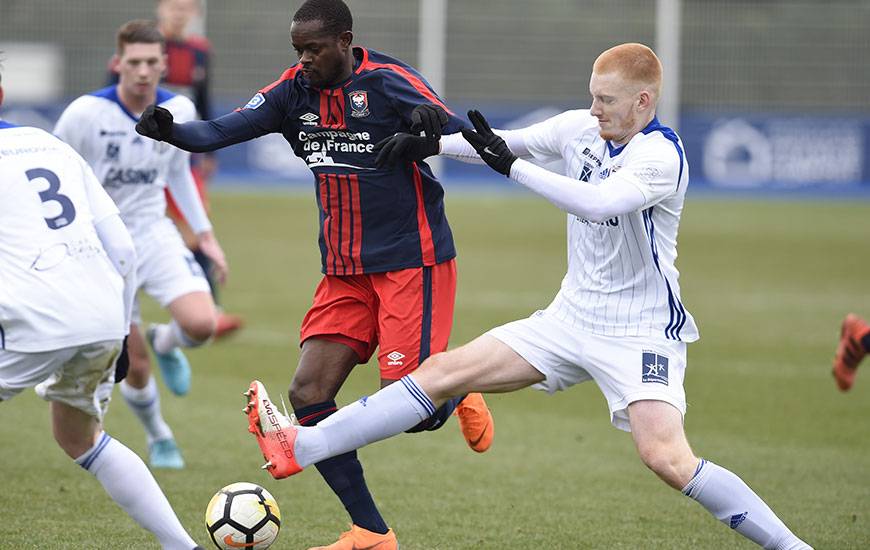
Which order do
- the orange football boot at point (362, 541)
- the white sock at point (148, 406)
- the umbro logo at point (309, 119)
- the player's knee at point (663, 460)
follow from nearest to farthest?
the player's knee at point (663, 460) → the orange football boot at point (362, 541) → the umbro logo at point (309, 119) → the white sock at point (148, 406)

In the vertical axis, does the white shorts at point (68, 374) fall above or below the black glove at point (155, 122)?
below

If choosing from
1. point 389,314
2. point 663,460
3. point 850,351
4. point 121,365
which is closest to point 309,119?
point 389,314

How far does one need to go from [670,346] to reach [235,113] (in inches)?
80.4

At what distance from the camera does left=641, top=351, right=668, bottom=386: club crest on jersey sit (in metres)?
4.91

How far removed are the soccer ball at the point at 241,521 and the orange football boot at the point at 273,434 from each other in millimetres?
245

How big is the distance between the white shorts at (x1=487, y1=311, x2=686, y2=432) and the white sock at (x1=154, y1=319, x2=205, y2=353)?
295 centimetres

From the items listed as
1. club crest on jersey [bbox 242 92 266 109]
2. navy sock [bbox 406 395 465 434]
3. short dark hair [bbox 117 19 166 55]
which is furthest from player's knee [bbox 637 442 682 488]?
short dark hair [bbox 117 19 166 55]

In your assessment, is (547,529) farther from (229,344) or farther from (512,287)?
(512,287)

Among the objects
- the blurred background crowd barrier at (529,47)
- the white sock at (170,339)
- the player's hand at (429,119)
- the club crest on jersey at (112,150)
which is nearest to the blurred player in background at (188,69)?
the white sock at (170,339)

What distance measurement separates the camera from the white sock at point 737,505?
190 inches

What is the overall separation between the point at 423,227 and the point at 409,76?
637 mm

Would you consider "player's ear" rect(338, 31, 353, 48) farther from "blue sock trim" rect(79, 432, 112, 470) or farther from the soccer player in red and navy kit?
"blue sock trim" rect(79, 432, 112, 470)

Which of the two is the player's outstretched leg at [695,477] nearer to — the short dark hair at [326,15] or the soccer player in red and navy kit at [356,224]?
the soccer player in red and navy kit at [356,224]

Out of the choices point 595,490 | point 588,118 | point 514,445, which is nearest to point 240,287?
point 514,445
